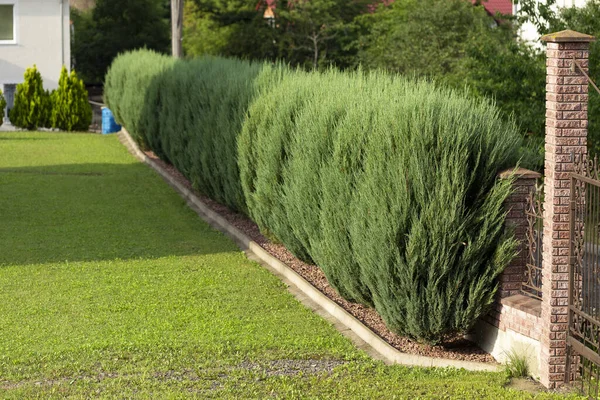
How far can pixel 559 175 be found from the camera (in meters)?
8.18

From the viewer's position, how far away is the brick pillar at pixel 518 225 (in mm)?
8883

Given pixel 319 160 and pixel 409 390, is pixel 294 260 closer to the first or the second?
pixel 319 160

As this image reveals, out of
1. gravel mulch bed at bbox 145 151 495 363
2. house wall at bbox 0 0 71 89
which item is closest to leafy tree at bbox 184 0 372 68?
house wall at bbox 0 0 71 89

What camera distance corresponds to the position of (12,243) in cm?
1441

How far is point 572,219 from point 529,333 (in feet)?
3.40

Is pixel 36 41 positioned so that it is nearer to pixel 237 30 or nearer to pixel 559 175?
pixel 237 30

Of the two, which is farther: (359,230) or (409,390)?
(359,230)

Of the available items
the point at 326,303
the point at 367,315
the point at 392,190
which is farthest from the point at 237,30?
the point at 392,190

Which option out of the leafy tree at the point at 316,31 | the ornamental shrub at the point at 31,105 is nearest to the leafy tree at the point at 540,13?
the ornamental shrub at the point at 31,105

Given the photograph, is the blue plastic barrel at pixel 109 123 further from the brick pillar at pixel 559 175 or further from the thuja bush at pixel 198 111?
the brick pillar at pixel 559 175

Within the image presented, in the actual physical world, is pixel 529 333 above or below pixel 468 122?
below

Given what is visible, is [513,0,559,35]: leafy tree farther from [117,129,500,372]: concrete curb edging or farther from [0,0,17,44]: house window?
[0,0,17,44]: house window

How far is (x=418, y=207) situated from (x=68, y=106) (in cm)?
2651

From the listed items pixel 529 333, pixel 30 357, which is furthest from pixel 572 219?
pixel 30 357
